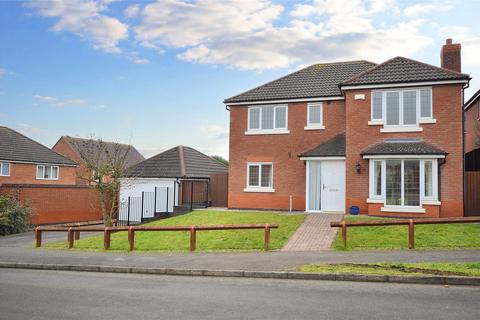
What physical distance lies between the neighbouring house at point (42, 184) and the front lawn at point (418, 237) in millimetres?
18729

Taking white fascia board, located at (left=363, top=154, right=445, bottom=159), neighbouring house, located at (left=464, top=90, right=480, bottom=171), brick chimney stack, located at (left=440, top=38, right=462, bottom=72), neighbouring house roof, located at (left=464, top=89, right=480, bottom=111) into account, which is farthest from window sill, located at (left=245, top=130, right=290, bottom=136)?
neighbouring house roof, located at (left=464, top=89, right=480, bottom=111)

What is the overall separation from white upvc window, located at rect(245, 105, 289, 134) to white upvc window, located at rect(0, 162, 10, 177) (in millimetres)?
20183

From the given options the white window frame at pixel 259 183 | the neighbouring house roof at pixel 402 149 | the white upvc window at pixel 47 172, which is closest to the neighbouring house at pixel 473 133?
the neighbouring house roof at pixel 402 149

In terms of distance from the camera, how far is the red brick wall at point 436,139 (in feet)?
58.8

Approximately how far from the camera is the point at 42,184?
28016 millimetres

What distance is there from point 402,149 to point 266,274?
406 inches

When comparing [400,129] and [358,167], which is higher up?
[400,129]

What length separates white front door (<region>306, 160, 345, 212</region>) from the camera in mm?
20219

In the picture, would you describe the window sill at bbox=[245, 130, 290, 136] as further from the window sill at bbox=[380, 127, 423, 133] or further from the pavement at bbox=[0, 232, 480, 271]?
the pavement at bbox=[0, 232, 480, 271]

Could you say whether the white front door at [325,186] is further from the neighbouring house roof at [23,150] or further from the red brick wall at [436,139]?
the neighbouring house roof at [23,150]

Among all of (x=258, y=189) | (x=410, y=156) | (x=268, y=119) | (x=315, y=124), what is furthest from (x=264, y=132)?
(x=410, y=156)

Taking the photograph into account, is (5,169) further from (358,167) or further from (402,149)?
(402,149)

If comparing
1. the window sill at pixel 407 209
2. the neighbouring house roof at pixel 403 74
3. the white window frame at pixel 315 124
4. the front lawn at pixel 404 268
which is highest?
the neighbouring house roof at pixel 403 74

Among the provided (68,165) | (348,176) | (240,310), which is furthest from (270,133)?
(68,165)
